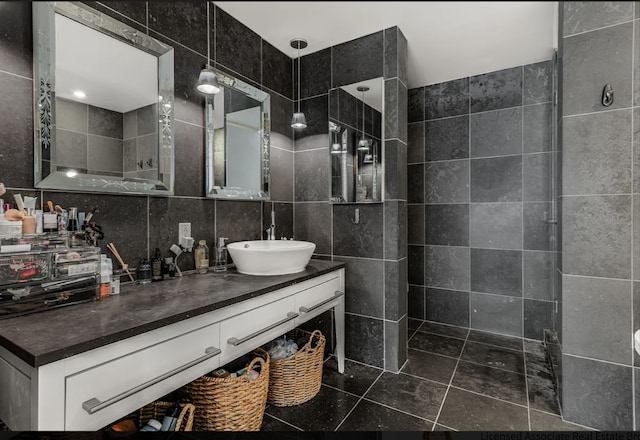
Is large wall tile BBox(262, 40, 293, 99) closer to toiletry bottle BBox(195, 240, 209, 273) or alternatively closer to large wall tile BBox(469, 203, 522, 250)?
toiletry bottle BBox(195, 240, 209, 273)

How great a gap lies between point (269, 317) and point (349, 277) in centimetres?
87

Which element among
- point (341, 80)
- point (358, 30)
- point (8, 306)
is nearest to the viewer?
point (358, 30)

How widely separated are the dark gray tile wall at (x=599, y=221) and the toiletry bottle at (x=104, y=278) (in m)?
1.91

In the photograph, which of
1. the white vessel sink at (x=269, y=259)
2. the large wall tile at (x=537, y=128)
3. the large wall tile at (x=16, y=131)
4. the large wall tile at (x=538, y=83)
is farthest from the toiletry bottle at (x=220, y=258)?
the large wall tile at (x=538, y=83)

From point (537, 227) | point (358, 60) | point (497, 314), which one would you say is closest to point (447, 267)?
point (497, 314)

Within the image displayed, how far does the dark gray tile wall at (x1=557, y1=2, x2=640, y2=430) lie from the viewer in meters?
1.29

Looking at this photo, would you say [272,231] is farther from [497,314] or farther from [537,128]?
[537,128]

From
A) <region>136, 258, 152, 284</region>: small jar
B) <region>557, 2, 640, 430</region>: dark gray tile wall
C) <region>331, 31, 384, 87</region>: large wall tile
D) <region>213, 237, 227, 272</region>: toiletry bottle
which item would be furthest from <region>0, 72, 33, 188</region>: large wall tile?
<region>557, 2, 640, 430</region>: dark gray tile wall

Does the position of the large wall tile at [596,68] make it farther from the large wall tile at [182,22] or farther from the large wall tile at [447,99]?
the large wall tile at [182,22]

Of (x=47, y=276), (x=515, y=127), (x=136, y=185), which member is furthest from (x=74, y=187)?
(x=515, y=127)

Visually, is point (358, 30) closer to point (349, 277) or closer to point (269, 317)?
point (269, 317)

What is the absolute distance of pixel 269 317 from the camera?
4.34 ft

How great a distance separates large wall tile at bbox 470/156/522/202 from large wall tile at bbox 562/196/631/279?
1149 mm

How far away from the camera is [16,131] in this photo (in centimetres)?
103
